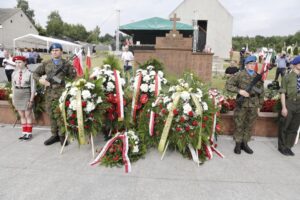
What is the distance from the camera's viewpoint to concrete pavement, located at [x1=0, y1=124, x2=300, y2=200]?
121 inches

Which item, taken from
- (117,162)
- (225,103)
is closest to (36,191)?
(117,162)

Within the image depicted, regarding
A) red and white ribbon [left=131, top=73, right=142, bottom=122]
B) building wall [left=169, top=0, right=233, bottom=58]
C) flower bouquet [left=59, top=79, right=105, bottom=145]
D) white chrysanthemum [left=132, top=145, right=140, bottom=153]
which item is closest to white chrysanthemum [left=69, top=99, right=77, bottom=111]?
flower bouquet [left=59, top=79, right=105, bottom=145]

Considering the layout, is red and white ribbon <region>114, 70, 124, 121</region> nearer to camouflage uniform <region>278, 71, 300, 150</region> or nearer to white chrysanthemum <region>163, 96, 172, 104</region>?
white chrysanthemum <region>163, 96, 172, 104</region>

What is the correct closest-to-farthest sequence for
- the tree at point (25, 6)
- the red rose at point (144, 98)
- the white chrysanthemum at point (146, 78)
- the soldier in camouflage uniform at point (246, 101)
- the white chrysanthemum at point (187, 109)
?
the white chrysanthemum at point (187, 109)
the soldier in camouflage uniform at point (246, 101)
the red rose at point (144, 98)
the white chrysanthemum at point (146, 78)
the tree at point (25, 6)

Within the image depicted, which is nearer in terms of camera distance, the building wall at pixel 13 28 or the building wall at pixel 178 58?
the building wall at pixel 178 58

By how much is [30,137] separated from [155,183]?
2.83 meters

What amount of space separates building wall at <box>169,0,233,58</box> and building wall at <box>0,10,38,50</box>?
26.8 metres

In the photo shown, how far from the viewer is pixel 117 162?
381 cm

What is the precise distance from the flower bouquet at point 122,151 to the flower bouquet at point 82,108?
36cm

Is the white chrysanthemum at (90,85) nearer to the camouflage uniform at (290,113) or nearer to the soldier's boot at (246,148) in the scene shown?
the soldier's boot at (246,148)

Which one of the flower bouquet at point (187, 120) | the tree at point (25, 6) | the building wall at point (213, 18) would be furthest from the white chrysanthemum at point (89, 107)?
the tree at point (25, 6)

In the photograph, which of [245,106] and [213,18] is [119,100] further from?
[213,18]

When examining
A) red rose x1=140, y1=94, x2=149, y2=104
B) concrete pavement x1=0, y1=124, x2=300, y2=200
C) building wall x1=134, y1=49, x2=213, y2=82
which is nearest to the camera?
concrete pavement x1=0, y1=124, x2=300, y2=200

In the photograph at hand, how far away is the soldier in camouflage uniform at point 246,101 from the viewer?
4.14 meters
